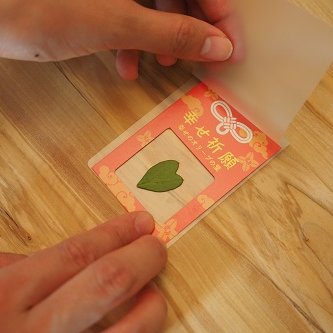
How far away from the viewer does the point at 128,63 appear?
595 millimetres

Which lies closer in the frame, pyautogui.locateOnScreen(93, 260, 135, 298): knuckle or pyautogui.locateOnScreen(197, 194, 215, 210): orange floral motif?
pyautogui.locateOnScreen(93, 260, 135, 298): knuckle

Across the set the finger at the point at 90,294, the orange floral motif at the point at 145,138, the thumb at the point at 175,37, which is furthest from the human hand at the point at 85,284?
the thumb at the point at 175,37

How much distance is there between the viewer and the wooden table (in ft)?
1.67

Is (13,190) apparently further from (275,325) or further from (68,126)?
(275,325)

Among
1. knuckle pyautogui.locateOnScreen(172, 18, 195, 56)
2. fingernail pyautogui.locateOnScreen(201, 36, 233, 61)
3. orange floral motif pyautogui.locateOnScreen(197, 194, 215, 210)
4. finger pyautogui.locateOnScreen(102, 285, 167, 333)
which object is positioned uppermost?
knuckle pyautogui.locateOnScreen(172, 18, 195, 56)

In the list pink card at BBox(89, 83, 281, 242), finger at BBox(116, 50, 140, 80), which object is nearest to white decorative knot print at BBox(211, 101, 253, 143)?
pink card at BBox(89, 83, 281, 242)

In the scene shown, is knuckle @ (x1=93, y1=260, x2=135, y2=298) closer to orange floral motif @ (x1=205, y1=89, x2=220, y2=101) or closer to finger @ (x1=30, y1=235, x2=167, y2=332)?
finger @ (x1=30, y1=235, x2=167, y2=332)

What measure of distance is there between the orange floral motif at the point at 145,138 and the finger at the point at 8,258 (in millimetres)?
209

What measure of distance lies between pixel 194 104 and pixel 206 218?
0.16 metres

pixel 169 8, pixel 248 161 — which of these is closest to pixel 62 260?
pixel 248 161

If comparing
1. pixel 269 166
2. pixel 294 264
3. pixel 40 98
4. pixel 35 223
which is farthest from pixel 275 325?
pixel 40 98

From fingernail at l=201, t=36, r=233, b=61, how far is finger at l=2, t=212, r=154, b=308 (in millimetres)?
238

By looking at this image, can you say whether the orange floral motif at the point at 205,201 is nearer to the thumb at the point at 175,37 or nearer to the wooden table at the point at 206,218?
the wooden table at the point at 206,218

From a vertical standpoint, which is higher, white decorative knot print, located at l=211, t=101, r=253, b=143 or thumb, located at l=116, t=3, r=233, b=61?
thumb, located at l=116, t=3, r=233, b=61
